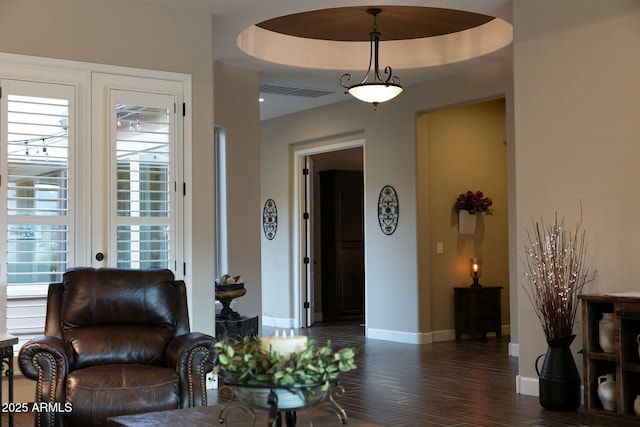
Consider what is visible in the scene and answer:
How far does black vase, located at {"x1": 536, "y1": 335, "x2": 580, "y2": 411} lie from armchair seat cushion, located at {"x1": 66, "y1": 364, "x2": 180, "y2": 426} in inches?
102

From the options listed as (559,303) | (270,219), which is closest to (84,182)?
(559,303)

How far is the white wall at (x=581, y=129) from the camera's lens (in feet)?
17.4

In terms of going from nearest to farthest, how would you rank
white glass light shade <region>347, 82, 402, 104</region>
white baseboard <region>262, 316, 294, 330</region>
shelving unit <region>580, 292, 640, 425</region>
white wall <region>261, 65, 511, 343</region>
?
shelving unit <region>580, 292, 640, 425</region>
white glass light shade <region>347, 82, 402, 104</region>
white wall <region>261, 65, 511, 343</region>
white baseboard <region>262, 316, 294, 330</region>

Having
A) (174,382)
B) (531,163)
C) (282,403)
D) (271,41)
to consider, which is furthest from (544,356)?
(271,41)

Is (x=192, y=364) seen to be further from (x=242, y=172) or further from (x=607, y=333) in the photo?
(x=242, y=172)

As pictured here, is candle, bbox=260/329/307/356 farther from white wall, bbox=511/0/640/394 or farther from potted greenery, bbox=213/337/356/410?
white wall, bbox=511/0/640/394

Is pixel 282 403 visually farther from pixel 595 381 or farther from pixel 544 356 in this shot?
pixel 544 356

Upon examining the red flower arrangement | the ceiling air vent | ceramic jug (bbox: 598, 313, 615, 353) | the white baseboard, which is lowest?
the white baseboard

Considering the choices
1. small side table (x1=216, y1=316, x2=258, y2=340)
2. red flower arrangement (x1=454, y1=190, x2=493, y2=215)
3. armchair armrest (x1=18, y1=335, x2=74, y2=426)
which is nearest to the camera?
armchair armrest (x1=18, y1=335, x2=74, y2=426)

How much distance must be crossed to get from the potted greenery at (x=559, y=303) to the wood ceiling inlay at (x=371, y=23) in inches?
104

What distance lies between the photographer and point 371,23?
7.67 m

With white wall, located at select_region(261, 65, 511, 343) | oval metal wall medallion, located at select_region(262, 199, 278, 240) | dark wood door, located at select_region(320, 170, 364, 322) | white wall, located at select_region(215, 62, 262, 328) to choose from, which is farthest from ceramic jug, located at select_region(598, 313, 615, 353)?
dark wood door, located at select_region(320, 170, 364, 322)

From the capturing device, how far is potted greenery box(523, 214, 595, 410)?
5332mm

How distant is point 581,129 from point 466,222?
402 centimetres
